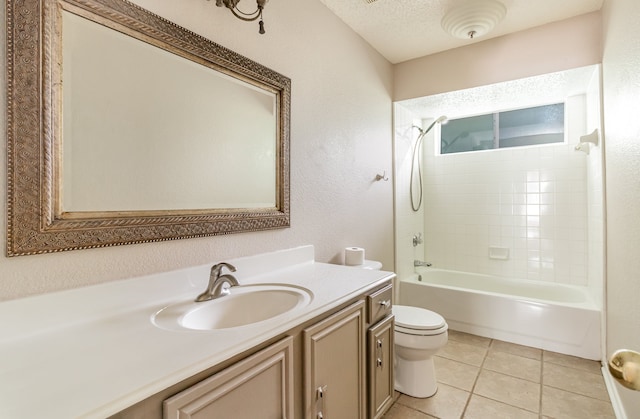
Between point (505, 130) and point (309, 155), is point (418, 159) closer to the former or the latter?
point (505, 130)

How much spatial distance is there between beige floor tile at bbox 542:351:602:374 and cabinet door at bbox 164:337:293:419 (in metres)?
2.35

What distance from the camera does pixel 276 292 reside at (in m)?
1.37

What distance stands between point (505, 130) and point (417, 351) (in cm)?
266

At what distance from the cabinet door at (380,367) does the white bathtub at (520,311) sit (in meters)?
1.47

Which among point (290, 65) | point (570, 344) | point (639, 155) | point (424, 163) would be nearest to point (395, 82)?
point (424, 163)

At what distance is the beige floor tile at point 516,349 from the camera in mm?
2428

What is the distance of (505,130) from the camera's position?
335cm

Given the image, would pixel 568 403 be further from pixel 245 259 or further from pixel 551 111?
pixel 551 111

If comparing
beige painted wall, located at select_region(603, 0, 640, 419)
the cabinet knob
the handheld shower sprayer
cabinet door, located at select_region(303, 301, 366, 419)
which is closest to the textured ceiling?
beige painted wall, located at select_region(603, 0, 640, 419)

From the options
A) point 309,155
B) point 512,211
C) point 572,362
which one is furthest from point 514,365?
point 309,155

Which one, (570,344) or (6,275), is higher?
(6,275)

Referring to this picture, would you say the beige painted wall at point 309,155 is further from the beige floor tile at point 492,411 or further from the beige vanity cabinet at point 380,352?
the beige floor tile at point 492,411

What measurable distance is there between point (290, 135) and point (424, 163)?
2.43 metres

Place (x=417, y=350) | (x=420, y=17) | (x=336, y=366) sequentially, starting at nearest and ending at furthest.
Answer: (x=336, y=366), (x=417, y=350), (x=420, y=17)
